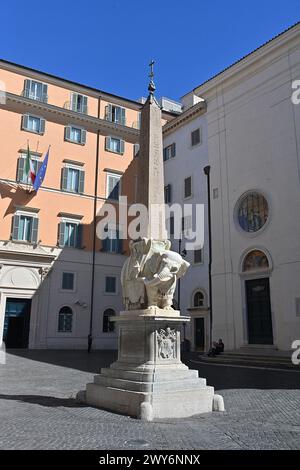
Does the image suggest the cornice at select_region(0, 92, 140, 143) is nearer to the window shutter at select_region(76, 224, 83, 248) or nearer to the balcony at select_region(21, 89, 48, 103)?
the balcony at select_region(21, 89, 48, 103)

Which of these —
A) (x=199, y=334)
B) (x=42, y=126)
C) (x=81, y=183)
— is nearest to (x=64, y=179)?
(x=81, y=183)

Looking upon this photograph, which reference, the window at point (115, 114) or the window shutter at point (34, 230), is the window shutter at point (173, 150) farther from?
the window shutter at point (34, 230)

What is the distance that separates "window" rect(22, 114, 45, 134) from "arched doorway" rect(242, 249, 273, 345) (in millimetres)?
13916

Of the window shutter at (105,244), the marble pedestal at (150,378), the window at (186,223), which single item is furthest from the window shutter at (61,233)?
the marble pedestal at (150,378)

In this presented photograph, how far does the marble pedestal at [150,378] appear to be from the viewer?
630 cm

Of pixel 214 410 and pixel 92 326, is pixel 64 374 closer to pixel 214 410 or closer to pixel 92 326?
pixel 214 410

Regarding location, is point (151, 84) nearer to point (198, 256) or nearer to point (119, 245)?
point (198, 256)

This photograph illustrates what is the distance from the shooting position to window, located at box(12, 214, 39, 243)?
77.2 feet

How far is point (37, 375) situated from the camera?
12.2 metres

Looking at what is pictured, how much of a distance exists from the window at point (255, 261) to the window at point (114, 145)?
12159 millimetres

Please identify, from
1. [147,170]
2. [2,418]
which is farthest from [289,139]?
[2,418]

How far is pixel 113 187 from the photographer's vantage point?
27.8 metres
